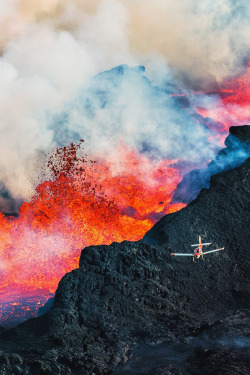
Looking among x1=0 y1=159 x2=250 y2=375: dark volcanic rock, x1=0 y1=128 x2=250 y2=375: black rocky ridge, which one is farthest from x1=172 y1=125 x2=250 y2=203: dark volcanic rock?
x1=0 y1=128 x2=250 y2=375: black rocky ridge

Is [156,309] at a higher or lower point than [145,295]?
lower

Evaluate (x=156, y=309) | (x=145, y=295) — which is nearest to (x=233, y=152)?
(x=145, y=295)

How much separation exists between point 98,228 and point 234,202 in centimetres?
3109

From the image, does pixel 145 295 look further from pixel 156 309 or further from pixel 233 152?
pixel 233 152

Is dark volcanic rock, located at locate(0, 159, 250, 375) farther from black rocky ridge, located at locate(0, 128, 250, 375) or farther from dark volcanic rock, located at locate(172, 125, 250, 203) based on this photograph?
dark volcanic rock, located at locate(172, 125, 250, 203)

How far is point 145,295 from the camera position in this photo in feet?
98.4

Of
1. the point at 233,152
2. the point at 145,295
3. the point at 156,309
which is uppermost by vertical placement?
the point at 233,152

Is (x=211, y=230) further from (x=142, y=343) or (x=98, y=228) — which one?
(x=98, y=228)

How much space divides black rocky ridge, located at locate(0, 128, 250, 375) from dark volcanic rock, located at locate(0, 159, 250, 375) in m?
0.07

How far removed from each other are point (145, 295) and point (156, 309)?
1.28 m

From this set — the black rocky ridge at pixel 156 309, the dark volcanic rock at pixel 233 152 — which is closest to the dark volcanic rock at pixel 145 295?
the black rocky ridge at pixel 156 309

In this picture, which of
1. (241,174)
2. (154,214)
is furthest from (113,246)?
(154,214)

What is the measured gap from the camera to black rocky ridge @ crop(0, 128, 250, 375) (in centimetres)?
2277

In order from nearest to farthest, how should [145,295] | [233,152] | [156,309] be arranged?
[156,309], [145,295], [233,152]
